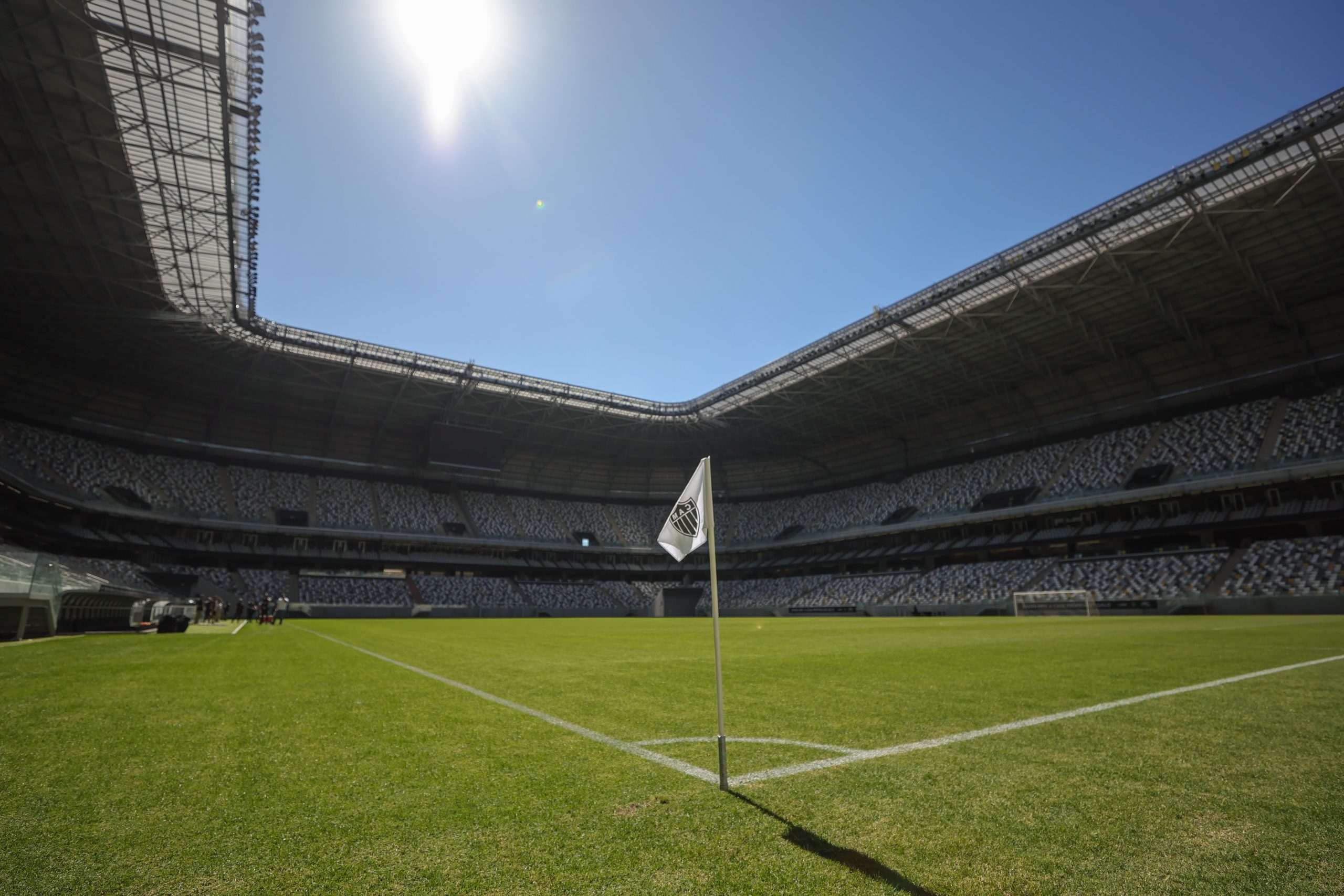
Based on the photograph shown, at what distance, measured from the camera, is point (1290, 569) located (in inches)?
1155

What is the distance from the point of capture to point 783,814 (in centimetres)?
327

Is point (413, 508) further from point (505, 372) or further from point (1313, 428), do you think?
point (1313, 428)

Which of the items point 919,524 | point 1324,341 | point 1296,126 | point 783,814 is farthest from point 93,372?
point 1324,341

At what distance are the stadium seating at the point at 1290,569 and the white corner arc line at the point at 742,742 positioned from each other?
3484 cm

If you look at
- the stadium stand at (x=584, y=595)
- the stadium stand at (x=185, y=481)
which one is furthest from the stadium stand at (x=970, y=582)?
the stadium stand at (x=185, y=481)

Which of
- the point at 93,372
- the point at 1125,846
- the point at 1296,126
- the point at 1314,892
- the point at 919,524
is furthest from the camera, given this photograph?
the point at 919,524

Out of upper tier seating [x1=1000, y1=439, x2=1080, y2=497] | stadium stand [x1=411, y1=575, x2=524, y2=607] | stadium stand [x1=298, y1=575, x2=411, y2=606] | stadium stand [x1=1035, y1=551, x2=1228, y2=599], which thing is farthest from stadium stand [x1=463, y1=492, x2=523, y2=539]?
stadium stand [x1=1035, y1=551, x2=1228, y2=599]

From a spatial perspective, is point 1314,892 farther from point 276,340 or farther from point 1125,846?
point 276,340

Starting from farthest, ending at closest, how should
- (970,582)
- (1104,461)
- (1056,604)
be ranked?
(970,582)
(1104,461)
(1056,604)

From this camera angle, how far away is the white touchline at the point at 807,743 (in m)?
4.07

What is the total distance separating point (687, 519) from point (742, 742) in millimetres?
1878

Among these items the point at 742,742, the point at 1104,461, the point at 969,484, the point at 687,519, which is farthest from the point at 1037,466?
the point at 687,519

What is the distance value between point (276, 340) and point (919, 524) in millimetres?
50159

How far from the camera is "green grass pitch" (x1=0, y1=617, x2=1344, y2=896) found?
258 cm
